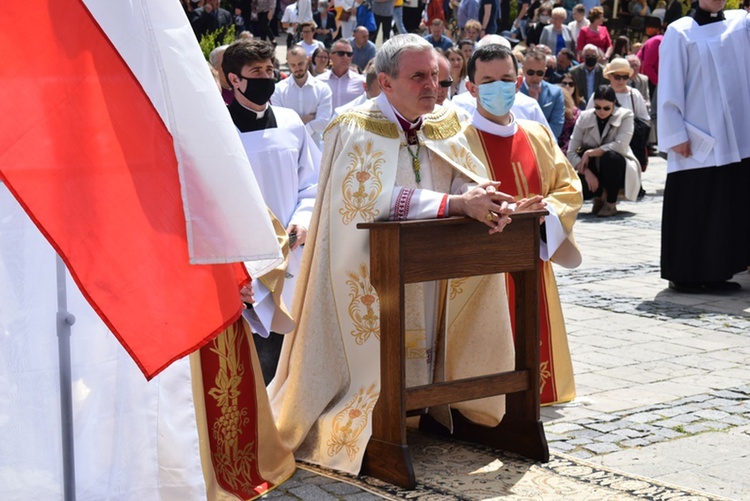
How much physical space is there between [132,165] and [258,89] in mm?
2461

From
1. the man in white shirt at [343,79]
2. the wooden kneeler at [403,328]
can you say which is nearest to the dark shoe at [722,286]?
the wooden kneeler at [403,328]

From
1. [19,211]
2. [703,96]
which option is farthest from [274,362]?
[703,96]

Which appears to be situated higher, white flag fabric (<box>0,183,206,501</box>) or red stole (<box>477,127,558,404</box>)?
red stole (<box>477,127,558,404</box>)

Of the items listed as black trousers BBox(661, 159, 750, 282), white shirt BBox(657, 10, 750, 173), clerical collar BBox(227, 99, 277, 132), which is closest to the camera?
clerical collar BBox(227, 99, 277, 132)

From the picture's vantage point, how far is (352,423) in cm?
486

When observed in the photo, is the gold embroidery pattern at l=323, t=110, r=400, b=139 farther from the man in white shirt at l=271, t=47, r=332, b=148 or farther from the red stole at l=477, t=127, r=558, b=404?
the man in white shirt at l=271, t=47, r=332, b=148

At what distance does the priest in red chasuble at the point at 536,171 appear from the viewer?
5.65m

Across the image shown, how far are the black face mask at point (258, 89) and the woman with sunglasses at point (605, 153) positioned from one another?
24.2 feet

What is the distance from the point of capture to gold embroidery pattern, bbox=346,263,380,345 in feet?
16.2

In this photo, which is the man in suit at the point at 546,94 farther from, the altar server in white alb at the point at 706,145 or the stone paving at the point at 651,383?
the altar server in white alb at the point at 706,145

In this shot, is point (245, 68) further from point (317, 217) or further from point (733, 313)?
point (733, 313)

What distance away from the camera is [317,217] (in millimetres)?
5004

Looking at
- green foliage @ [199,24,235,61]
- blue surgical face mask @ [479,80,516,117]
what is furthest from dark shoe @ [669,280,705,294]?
green foliage @ [199,24,235,61]

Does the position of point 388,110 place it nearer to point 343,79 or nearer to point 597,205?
point 597,205
